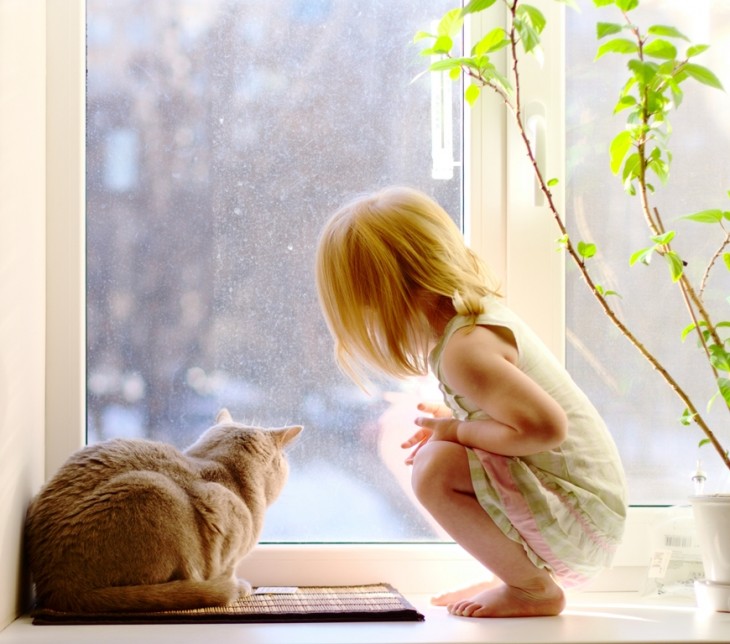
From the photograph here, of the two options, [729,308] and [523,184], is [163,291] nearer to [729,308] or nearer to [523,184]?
[523,184]

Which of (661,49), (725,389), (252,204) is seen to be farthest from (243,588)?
(661,49)

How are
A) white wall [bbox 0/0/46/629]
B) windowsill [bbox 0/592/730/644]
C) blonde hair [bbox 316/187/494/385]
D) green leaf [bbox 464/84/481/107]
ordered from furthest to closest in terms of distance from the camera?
green leaf [bbox 464/84/481/107]
blonde hair [bbox 316/187/494/385]
white wall [bbox 0/0/46/629]
windowsill [bbox 0/592/730/644]

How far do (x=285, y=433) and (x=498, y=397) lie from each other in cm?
37

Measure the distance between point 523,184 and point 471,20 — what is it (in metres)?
0.29

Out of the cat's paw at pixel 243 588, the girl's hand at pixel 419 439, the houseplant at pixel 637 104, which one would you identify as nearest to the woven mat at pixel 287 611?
the cat's paw at pixel 243 588

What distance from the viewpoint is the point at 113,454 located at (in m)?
1.30

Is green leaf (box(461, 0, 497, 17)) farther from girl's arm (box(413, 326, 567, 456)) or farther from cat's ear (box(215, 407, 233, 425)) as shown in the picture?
cat's ear (box(215, 407, 233, 425))

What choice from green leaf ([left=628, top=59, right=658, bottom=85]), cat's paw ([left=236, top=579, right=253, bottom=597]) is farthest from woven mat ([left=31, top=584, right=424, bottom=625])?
green leaf ([left=628, top=59, right=658, bottom=85])

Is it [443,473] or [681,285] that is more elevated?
[681,285]

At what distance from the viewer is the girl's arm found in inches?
46.6

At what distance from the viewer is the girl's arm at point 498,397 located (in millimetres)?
1185

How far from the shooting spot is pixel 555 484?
1.27 metres

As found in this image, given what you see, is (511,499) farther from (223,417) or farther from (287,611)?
(223,417)

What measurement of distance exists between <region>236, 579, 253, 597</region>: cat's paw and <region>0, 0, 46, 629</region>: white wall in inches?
11.6
